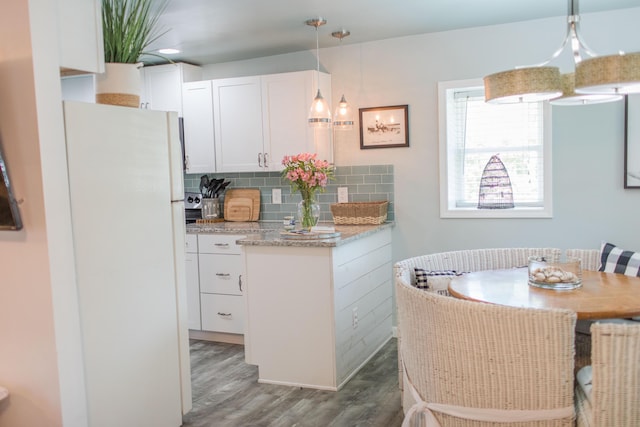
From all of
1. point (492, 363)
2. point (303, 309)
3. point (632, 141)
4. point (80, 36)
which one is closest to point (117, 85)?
point (80, 36)

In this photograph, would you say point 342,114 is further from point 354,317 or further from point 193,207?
point 193,207

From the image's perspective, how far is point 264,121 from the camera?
4.52 meters

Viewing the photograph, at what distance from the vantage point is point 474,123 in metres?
4.23

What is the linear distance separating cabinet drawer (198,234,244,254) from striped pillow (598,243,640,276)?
96.8 inches

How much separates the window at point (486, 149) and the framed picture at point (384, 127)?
0.29 meters

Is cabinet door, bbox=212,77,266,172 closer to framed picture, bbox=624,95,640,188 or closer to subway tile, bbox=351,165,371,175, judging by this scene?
subway tile, bbox=351,165,371,175

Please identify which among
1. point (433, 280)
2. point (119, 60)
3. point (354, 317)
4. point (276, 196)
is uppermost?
point (119, 60)

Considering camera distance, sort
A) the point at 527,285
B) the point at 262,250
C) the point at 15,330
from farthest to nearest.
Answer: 1. the point at 262,250
2. the point at 527,285
3. the point at 15,330

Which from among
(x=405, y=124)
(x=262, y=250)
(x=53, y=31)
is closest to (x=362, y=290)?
(x=262, y=250)

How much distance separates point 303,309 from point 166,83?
2.52 metres

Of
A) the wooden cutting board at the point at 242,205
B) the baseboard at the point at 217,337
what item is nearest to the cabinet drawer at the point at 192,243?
the wooden cutting board at the point at 242,205

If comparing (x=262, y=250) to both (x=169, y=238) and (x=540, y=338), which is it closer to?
(x=169, y=238)

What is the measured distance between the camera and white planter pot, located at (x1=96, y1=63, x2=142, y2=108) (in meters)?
2.45

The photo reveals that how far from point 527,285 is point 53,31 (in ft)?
7.43
